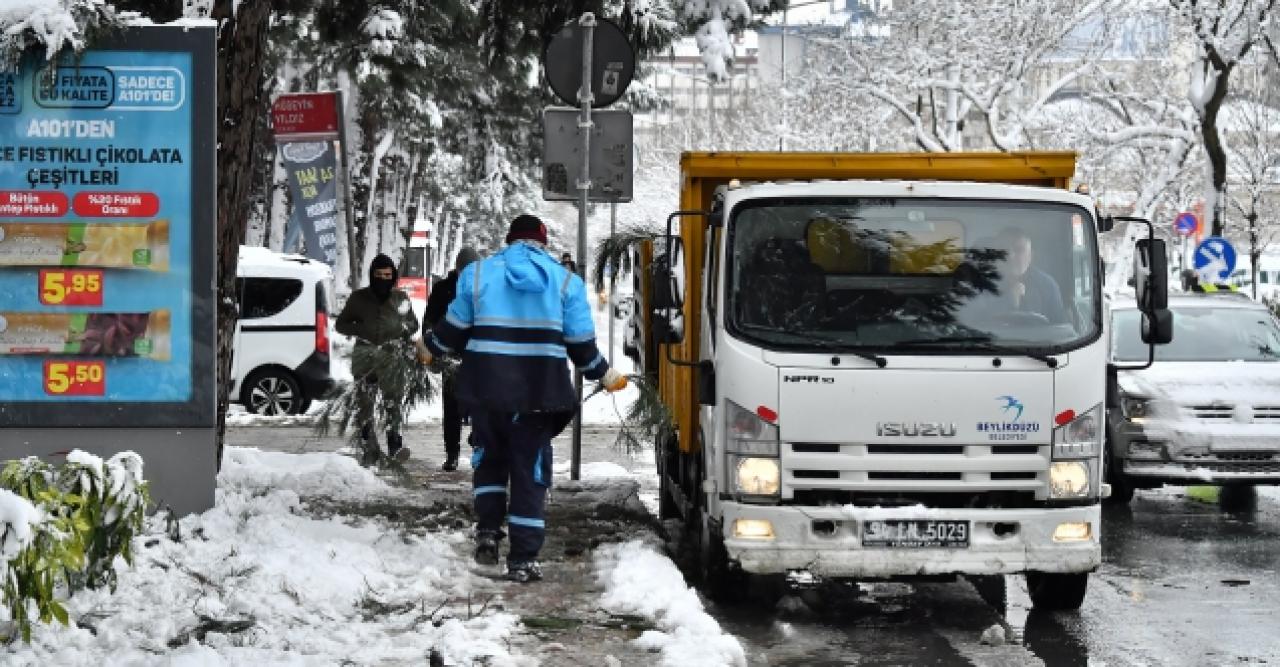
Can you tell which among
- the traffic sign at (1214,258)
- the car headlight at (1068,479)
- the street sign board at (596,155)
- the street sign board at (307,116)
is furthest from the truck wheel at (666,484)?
the traffic sign at (1214,258)

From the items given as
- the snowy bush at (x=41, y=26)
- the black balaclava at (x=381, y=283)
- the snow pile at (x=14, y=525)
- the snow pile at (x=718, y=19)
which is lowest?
the snow pile at (x=14, y=525)

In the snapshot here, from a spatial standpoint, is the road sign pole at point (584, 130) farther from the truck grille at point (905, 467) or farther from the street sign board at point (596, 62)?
the truck grille at point (905, 467)

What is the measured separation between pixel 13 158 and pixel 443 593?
2.86 m

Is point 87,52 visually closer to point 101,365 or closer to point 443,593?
point 101,365

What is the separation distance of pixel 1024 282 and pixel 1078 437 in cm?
→ 83

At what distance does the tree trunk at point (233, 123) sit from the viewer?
1034 cm

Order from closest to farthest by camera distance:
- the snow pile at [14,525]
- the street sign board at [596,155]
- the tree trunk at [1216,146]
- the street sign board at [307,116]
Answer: the snow pile at [14,525] → the street sign board at [596,155] → the street sign board at [307,116] → the tree trunk at [1216,146]

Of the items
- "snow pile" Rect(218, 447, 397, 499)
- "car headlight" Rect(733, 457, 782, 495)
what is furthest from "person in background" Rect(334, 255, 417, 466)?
"car headlight" Rect(733, 457, 782, 495)

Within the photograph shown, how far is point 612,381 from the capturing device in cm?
927

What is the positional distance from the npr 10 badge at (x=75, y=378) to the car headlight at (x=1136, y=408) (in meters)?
8.21

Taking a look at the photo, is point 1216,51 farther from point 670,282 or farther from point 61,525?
point 61,525

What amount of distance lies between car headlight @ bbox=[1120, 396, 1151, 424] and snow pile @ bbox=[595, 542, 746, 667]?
5607 mm

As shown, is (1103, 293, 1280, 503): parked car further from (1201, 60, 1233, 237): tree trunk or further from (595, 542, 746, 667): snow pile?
(1201, 60, 1233, 237): tree trunk

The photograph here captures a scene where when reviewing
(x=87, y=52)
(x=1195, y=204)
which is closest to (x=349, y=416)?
(x=87, y=52)
